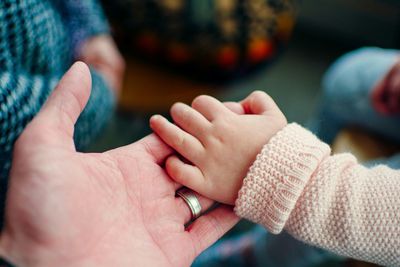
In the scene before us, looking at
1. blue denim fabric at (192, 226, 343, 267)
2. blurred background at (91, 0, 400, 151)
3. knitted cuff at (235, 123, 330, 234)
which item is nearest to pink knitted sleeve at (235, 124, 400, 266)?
knitted cuff at (235, 123, 330, 234)

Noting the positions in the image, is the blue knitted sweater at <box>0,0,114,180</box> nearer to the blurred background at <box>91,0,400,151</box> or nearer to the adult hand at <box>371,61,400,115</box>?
the blurred background at <box>91,0,400,151</box>

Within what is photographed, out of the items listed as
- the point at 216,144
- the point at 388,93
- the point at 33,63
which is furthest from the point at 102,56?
the point at 388,93

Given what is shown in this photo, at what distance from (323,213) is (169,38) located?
1.86 feet

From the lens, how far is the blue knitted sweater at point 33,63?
386mm

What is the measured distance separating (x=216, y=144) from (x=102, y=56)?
317mm

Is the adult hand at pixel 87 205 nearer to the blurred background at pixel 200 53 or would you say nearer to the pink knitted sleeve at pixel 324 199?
the pink knitted sleeve at pixel 324 199

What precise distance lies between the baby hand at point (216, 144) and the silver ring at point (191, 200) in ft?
0.04

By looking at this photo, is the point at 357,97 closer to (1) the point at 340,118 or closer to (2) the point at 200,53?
(1) the point at 340,118

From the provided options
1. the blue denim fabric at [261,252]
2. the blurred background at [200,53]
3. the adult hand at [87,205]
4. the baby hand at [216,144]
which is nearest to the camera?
the adult hand at [87,205]

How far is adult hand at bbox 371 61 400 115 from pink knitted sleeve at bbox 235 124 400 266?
20 centimetres

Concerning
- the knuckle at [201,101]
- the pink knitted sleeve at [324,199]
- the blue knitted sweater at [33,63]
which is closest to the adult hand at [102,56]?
the blue knitted sweater at [33,63]

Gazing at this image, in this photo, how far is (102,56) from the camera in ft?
2.12

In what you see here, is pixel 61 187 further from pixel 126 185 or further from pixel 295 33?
pixel 295 33

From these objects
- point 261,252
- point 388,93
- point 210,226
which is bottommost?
point 261,252
